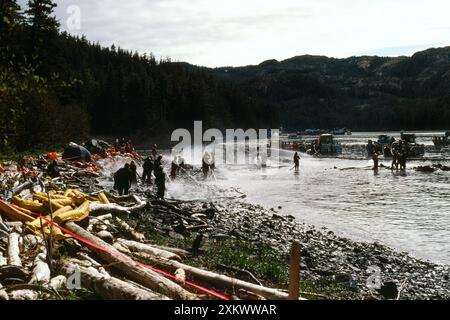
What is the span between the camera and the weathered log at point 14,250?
7697 mm

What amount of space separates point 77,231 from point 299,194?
19349 mm

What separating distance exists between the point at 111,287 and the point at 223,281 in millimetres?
2182

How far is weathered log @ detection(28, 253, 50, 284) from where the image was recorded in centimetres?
698

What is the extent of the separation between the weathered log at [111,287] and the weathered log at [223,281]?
1.46 meters

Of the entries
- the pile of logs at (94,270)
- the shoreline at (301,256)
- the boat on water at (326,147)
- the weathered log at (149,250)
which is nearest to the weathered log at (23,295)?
the pile of logs at (94,270)

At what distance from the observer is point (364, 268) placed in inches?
480

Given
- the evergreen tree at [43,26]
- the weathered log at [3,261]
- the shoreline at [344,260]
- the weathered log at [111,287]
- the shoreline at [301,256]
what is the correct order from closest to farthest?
1. the weathered log at [111,287]
2. the weathered log at [3,261]
3. the shoreline at [301,256]
4. the shoreline at [344,260]
5. the evergreen tree at [43,26]

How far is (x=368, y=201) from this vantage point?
23953 millimetres

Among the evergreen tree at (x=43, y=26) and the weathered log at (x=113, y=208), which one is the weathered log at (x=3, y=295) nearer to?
the weathered log at (x=113, y=208)

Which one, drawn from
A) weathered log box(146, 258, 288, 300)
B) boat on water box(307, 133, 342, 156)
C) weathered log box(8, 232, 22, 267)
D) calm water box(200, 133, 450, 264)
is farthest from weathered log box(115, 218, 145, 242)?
boat on water box(307, 133, 342, 156)

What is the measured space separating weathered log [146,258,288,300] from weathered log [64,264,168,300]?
57.6 inches

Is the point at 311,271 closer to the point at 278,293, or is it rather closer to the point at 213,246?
the point at 213,246

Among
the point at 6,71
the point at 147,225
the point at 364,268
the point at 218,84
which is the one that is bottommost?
the point at 364,268

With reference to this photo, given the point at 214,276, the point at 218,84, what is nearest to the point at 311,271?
the point at 214,276
